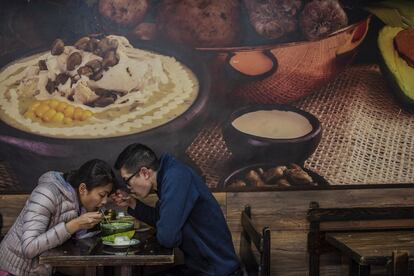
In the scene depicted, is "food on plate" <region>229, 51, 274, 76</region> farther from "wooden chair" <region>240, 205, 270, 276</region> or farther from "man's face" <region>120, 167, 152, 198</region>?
"man's face" <region>120, 167, 152, 198</region>

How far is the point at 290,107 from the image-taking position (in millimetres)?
4633

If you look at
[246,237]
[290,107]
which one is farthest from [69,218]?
[290,107]

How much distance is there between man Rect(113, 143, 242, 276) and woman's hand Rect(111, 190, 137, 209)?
0.25 m

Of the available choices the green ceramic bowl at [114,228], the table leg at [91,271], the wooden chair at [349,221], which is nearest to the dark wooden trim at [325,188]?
the wooden chair at [349,221]

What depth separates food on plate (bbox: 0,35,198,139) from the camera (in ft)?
14.6

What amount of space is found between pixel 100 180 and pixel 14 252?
0.66 metres

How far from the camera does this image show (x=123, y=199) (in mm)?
4039

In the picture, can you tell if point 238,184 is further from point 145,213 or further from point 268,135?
point 145,213

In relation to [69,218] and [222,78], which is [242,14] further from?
[69,218]

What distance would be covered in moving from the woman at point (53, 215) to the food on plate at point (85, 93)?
2.29 ft

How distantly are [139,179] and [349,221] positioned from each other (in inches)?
67.4

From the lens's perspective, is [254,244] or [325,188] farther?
[325,188]

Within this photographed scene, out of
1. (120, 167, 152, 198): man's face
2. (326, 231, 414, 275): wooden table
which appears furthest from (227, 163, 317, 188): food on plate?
(120, 167, 152, 198): man's face

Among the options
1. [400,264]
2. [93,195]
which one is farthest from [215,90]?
[400,264]
